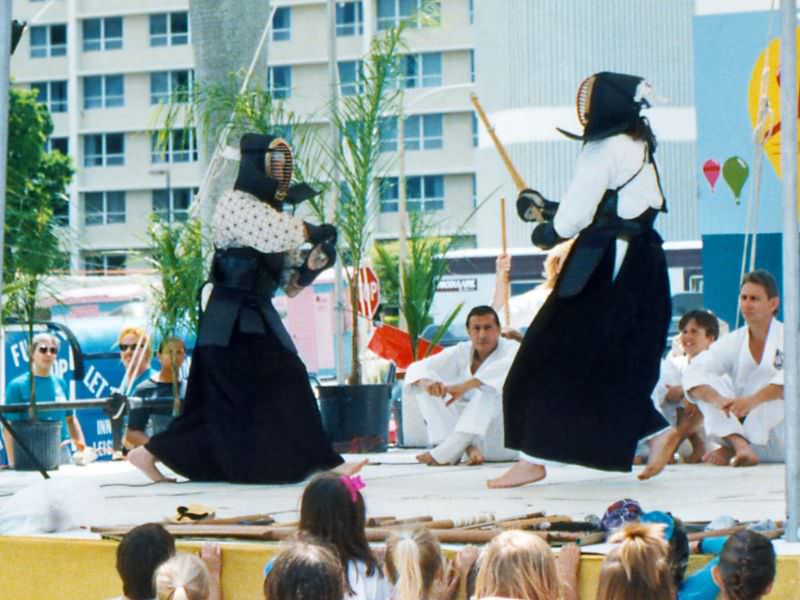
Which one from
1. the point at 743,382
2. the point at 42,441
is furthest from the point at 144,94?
the point at 743,382

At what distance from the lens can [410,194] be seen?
49656 mm

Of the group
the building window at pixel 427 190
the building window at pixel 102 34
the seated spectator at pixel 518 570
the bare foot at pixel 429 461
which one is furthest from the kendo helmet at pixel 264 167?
the building window at pixel 102 34

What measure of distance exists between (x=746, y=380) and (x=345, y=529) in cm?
330

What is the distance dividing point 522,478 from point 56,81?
163ft

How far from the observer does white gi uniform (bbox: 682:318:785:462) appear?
6879 mm

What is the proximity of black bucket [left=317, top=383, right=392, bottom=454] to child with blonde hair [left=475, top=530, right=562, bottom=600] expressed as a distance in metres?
5.71

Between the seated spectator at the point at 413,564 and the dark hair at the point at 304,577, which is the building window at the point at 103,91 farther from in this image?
the dark hair at the point at 304,577

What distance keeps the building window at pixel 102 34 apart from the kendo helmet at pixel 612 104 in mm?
48771

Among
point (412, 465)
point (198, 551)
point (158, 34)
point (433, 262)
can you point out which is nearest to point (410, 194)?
point (158, 34)

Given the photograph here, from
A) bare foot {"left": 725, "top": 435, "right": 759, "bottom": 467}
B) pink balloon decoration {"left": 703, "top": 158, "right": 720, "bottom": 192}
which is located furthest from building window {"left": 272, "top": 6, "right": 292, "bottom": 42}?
bare foot {"left": 725, "top": 435, "right": 759, "bottom": 467}

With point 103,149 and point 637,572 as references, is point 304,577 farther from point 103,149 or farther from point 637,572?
point 103,149

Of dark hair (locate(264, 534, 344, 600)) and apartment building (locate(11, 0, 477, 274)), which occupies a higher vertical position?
apartment building (locate(11, 0, 477, 274))

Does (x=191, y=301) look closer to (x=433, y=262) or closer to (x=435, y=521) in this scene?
(x=433, y=262)

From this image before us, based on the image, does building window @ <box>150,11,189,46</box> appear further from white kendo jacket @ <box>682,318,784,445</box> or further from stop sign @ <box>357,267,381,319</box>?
white kendo jacket @ <box>682,318,784,445</box>
